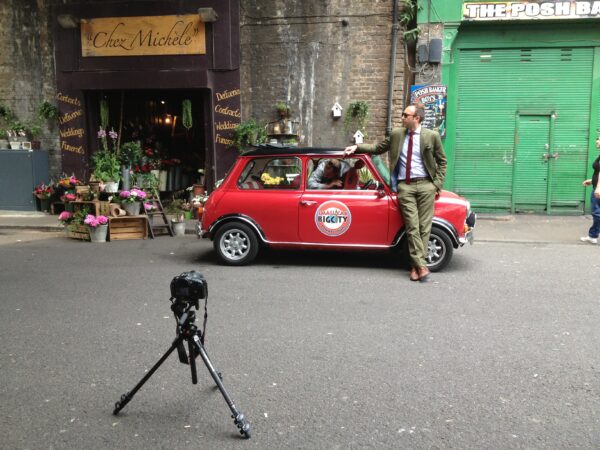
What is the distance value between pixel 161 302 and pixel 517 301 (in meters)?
3.67

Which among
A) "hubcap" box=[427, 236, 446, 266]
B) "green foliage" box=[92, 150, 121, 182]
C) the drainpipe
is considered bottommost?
"hubcap" box=[427, 236, 446, 266]

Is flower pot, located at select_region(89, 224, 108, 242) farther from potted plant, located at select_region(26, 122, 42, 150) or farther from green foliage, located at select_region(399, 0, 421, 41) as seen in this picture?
green foliage, located at select_region(399, 0, 421, 41)

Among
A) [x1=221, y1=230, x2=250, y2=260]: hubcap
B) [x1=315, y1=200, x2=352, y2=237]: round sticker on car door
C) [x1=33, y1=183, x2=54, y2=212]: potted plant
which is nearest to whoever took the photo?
[x1=315, y1=200, x2=352, y2=237]: round sticker on car door

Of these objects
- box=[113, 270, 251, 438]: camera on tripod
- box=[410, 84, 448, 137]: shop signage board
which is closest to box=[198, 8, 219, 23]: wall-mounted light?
box=[410, 84, 448, 137]: shop signage board

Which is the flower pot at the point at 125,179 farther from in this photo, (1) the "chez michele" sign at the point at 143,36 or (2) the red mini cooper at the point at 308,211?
(2) the red mini cooper at the point at 308,211

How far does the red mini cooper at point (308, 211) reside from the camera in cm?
689

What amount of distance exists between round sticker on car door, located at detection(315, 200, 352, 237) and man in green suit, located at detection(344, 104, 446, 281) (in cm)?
73

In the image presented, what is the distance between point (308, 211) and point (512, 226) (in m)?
5.24

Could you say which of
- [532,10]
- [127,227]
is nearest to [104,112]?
[127,227]

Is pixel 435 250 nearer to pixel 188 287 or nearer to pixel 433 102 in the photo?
pixel 188 287

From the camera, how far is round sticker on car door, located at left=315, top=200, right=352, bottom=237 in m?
7.00

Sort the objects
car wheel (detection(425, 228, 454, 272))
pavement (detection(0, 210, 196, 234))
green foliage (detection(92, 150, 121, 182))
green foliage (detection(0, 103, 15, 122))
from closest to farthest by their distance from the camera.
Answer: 1. car wheel (detection(425, 228, 454, 272))
2. green foliage (detection(92, 150, 121, 182))
3. pavement (detection(0, 210, 196, 234))
4. green foliage (detection(0, 103, 15, 122))

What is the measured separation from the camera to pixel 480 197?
11.9 m

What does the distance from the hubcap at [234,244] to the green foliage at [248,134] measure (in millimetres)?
4891
